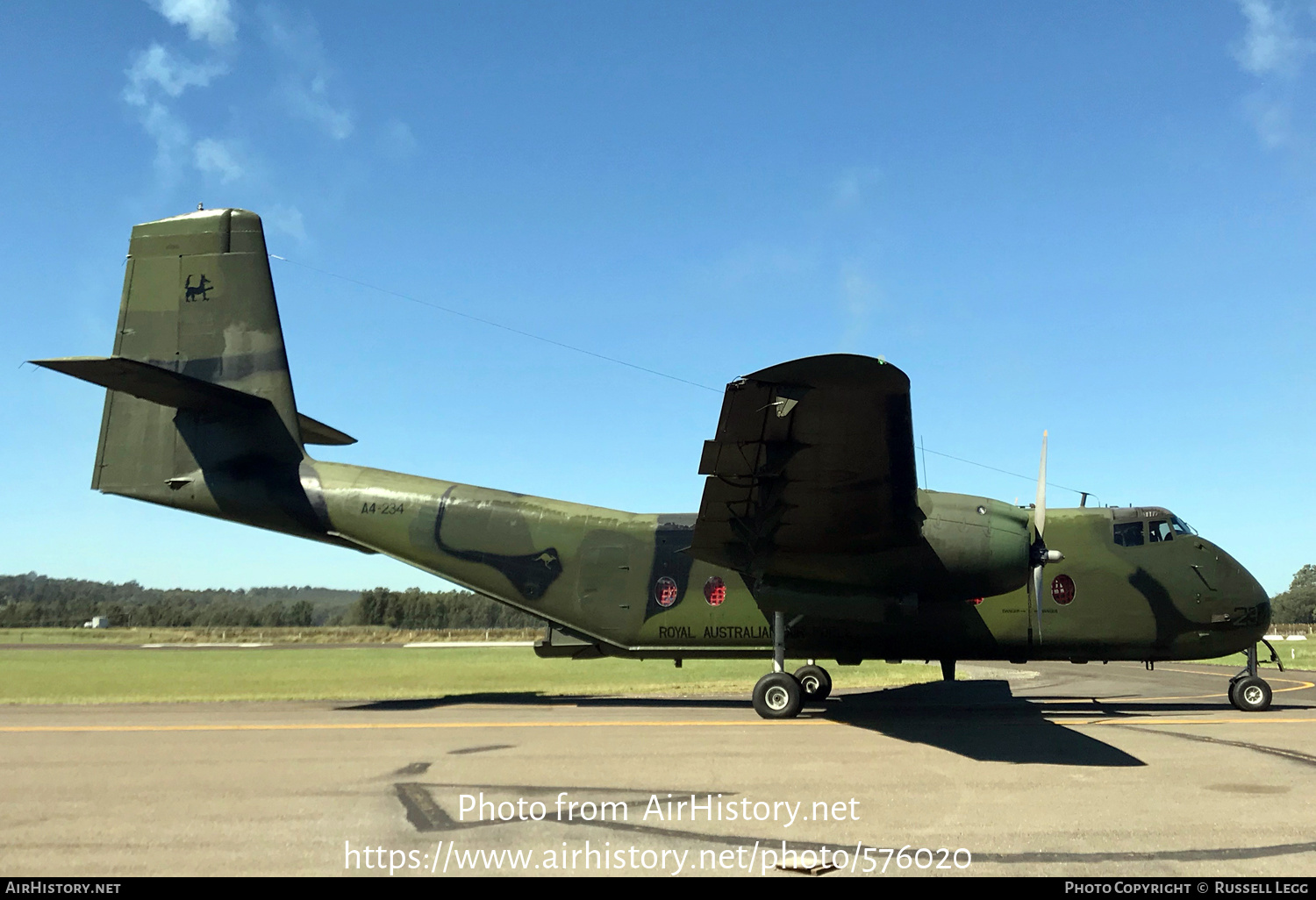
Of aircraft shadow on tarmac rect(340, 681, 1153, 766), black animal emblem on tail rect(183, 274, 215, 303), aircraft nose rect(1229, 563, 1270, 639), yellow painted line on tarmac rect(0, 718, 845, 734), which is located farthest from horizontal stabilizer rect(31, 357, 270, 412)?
aircraft nose rect(1229, 563, 1270, 639)

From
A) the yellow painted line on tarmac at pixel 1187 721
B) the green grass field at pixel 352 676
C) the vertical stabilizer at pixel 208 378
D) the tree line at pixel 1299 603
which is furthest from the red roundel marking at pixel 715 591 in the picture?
the tree line at pixel 1299 603

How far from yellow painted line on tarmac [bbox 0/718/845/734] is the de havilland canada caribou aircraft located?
0.66 meters

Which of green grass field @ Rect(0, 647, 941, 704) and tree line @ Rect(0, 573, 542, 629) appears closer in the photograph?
green grass field @ Rect(0, 647, 941, 704)

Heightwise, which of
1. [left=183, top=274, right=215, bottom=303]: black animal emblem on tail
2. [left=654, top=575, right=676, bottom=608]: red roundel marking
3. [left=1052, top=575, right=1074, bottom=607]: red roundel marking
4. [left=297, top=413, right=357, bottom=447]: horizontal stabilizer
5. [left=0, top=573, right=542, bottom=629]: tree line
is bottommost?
[left=0, top=573, right=542, bottom=629]: tree line

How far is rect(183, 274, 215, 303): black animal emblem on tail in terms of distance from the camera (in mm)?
16078

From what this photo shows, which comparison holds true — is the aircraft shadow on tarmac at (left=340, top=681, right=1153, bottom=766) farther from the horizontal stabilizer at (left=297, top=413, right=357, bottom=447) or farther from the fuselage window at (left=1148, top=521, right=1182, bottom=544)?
the horizontal stabilizer at (left=297, top=413, right=357, bottom=447)

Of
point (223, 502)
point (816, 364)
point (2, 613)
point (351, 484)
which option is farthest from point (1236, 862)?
point (2, 613)

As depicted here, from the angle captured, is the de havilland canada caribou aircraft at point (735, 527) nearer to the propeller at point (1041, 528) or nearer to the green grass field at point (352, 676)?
the propeller at point (1041, 528)

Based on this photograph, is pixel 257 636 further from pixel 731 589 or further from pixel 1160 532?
pixel 1160 532

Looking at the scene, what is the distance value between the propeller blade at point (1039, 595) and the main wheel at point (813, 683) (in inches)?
149

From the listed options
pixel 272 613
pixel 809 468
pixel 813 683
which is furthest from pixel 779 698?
pixel 272 613

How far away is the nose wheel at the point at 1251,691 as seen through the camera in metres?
13.5

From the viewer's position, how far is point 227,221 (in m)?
16.3
